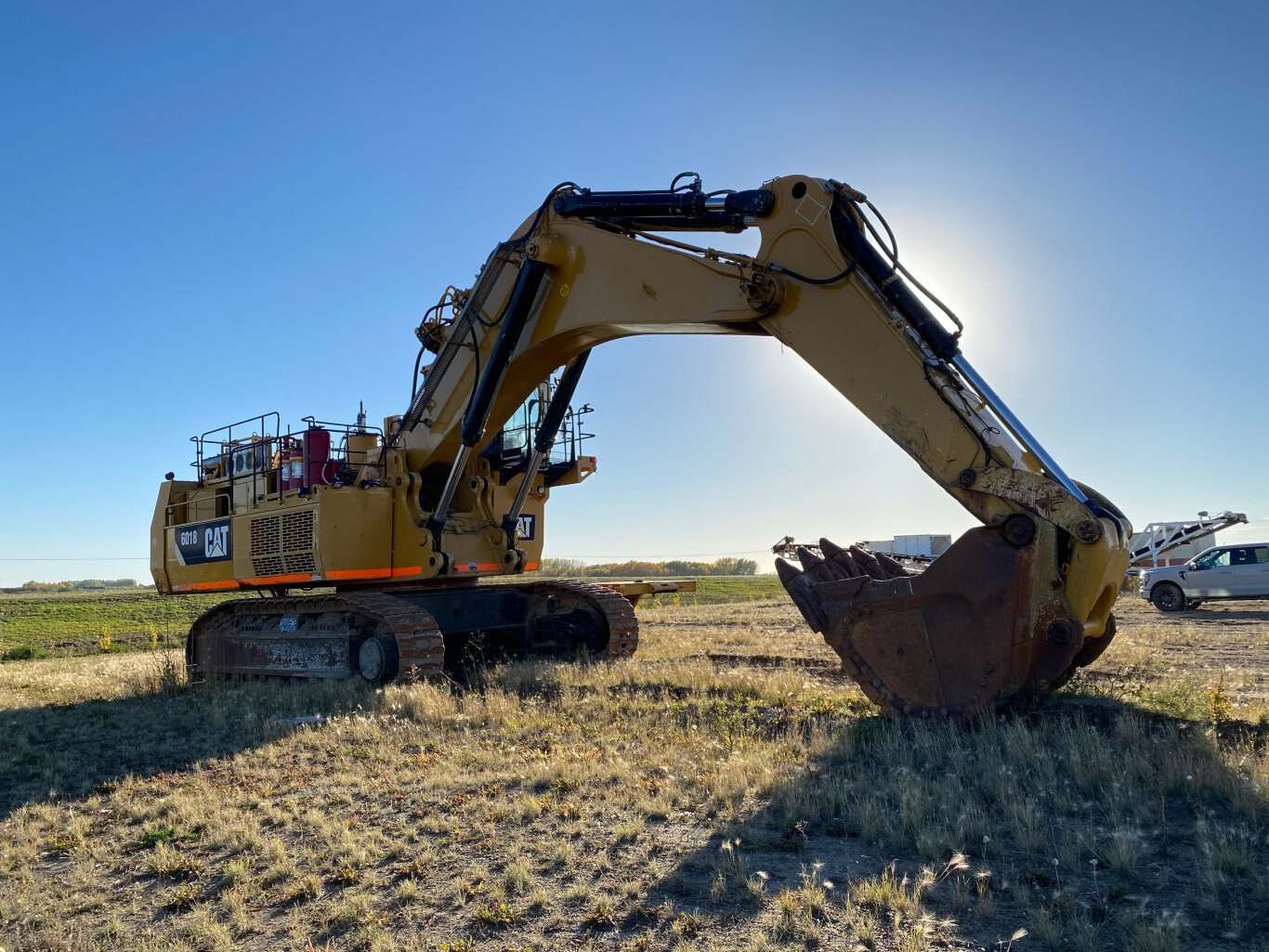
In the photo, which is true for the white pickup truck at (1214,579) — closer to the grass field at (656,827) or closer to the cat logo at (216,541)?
the grass field at (656,827)

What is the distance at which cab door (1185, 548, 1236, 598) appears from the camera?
23.1m

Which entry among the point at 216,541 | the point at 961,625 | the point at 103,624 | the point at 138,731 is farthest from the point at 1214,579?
the point at 103,624

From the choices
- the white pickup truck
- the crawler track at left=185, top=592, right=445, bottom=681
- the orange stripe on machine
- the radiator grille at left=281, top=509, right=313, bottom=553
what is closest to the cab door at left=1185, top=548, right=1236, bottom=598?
the white pickup truck

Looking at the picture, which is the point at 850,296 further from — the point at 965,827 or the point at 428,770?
the point at 428,770

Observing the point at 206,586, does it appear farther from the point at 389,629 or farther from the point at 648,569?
the point at 648,569

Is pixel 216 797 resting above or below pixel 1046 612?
below

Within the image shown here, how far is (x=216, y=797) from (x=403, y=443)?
6811mm

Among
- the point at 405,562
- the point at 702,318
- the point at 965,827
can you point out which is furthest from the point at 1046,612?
the point at 405,562

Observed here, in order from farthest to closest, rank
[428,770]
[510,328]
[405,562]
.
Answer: [405,562]
[510,328]
[428,770]

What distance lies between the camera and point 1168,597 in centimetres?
2339

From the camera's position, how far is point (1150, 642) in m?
14.4

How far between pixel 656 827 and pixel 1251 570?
75.2ft

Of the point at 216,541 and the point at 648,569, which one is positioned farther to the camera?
the point at 648,569

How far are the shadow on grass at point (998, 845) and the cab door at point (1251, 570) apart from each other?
1899 cm
